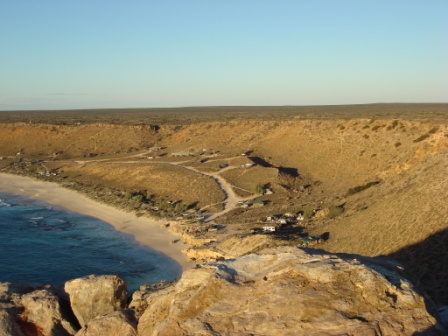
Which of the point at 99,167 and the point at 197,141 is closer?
the point at 99,167

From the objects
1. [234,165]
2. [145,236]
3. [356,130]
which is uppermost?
[356,130]

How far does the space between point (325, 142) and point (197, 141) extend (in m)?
26.9

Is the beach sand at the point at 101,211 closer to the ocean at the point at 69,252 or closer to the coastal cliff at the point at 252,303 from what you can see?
the ocean at the point at 69,252

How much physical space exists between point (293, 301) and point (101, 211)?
44967 millimetres

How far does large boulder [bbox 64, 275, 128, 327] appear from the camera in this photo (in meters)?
13.0

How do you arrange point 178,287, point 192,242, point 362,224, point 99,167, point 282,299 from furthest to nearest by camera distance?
point 99,167 → point 192,242 → point 362,224 → point 178,287 → point 282,299

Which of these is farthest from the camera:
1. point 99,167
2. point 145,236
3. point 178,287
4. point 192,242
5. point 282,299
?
point 99,167

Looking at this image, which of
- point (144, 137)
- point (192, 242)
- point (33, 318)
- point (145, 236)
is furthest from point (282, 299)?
point (144, 137)

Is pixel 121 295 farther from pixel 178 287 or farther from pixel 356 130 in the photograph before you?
pixel 356 130

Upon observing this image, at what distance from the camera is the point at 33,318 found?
12.5 m

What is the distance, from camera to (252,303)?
1032cm

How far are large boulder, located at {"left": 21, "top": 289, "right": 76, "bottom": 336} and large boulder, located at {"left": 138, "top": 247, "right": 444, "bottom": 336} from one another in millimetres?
→ 2654

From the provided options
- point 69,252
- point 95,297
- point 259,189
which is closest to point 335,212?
point 259,189

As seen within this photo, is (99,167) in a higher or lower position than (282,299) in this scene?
lower
